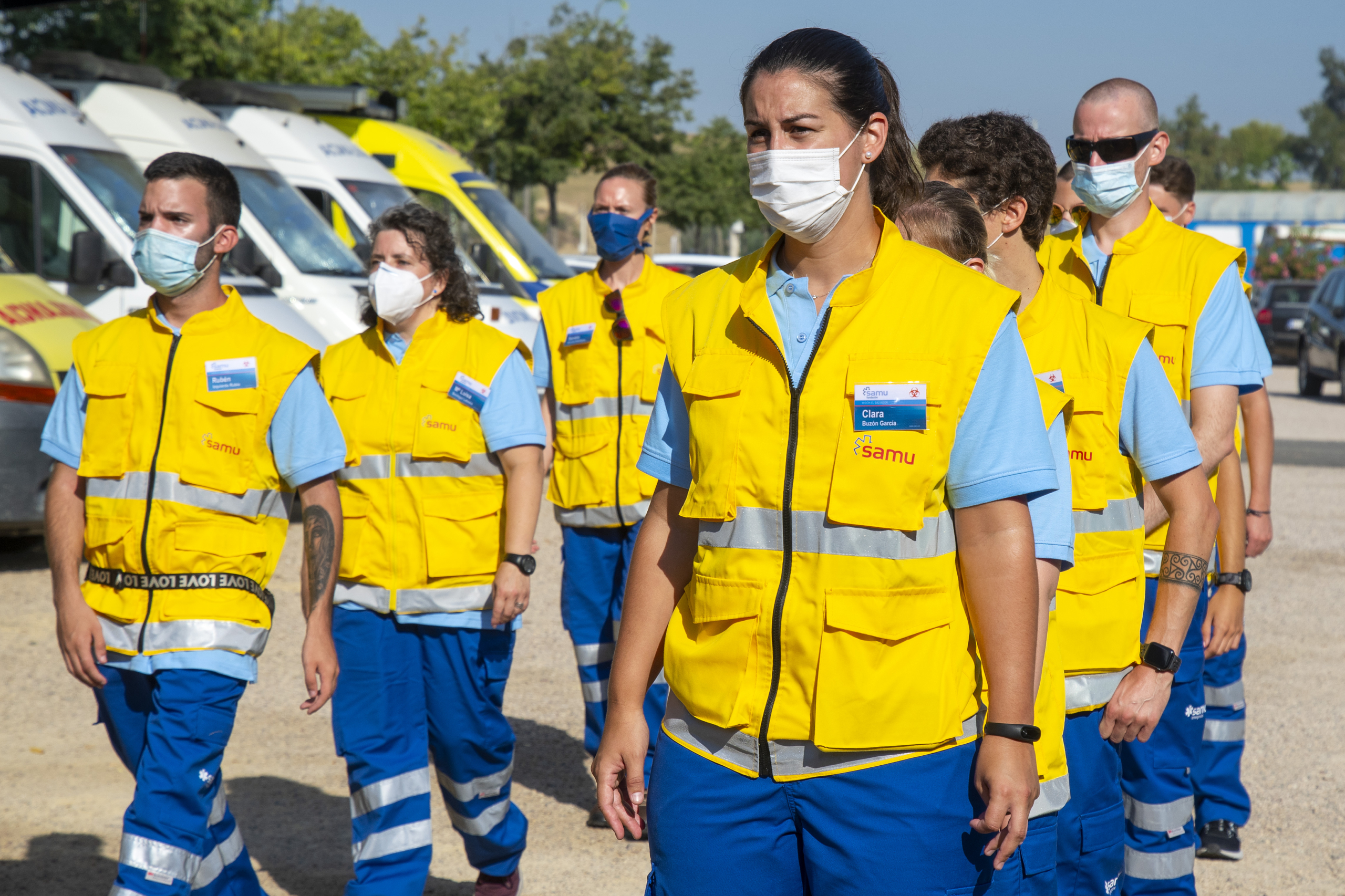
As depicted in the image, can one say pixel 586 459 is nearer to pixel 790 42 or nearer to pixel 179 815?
pixel 179 815

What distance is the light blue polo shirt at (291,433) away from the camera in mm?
3932

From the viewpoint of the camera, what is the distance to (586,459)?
5.86m

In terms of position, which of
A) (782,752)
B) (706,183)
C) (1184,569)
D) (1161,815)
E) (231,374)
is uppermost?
(706,183)

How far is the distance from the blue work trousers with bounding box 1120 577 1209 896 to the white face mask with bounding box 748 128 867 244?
221cm

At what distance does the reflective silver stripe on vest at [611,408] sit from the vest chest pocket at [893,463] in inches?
142

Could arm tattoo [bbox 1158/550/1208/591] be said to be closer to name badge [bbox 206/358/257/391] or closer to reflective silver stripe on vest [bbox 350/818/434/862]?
reflective silver stripe on vest [bbox 350/818/434/862]

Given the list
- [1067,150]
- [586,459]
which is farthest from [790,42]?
[586,459]

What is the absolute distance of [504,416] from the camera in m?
4.62

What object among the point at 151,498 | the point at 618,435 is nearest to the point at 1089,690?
the point at 151,498

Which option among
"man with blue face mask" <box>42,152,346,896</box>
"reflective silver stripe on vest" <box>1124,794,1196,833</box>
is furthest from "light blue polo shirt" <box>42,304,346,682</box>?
"reflective silver stripe on vest" <box>1124,794,1196,833</box>

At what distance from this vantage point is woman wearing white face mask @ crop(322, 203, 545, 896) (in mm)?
4363

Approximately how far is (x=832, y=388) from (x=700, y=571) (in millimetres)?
400

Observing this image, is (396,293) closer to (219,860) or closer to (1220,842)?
(219,860)

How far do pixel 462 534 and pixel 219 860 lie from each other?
47.7 inches
